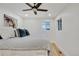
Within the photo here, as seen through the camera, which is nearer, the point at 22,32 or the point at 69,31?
the point at 22,32

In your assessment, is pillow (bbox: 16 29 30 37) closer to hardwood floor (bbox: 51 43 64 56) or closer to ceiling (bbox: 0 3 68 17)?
ceiling (bbox: 0 3 68 17)

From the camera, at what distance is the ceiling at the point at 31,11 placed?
1303mm

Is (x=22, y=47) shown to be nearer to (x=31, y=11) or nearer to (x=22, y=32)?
(x=22, y=32)

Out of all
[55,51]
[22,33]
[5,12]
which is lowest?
[55,51]

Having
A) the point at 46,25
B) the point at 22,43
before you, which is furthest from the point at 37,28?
the point at 22,43

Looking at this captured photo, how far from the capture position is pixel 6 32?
1358 mm

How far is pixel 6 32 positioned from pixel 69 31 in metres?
0.75

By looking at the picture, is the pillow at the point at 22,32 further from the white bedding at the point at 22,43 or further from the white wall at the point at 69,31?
the white wall at the point at 69,31

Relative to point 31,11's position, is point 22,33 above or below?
below

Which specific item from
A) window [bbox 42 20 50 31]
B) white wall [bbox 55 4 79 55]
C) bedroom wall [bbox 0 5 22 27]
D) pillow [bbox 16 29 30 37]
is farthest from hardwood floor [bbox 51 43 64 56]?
bedroom wall [bbox 0 5 22 27]

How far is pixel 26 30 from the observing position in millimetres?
1382

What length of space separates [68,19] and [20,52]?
2.26 ft

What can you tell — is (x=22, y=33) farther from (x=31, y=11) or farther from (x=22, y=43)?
(x=31, y=11)

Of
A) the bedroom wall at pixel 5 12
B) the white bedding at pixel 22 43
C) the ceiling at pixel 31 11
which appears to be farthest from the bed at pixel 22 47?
A: the ceiling at pixel 31 11
